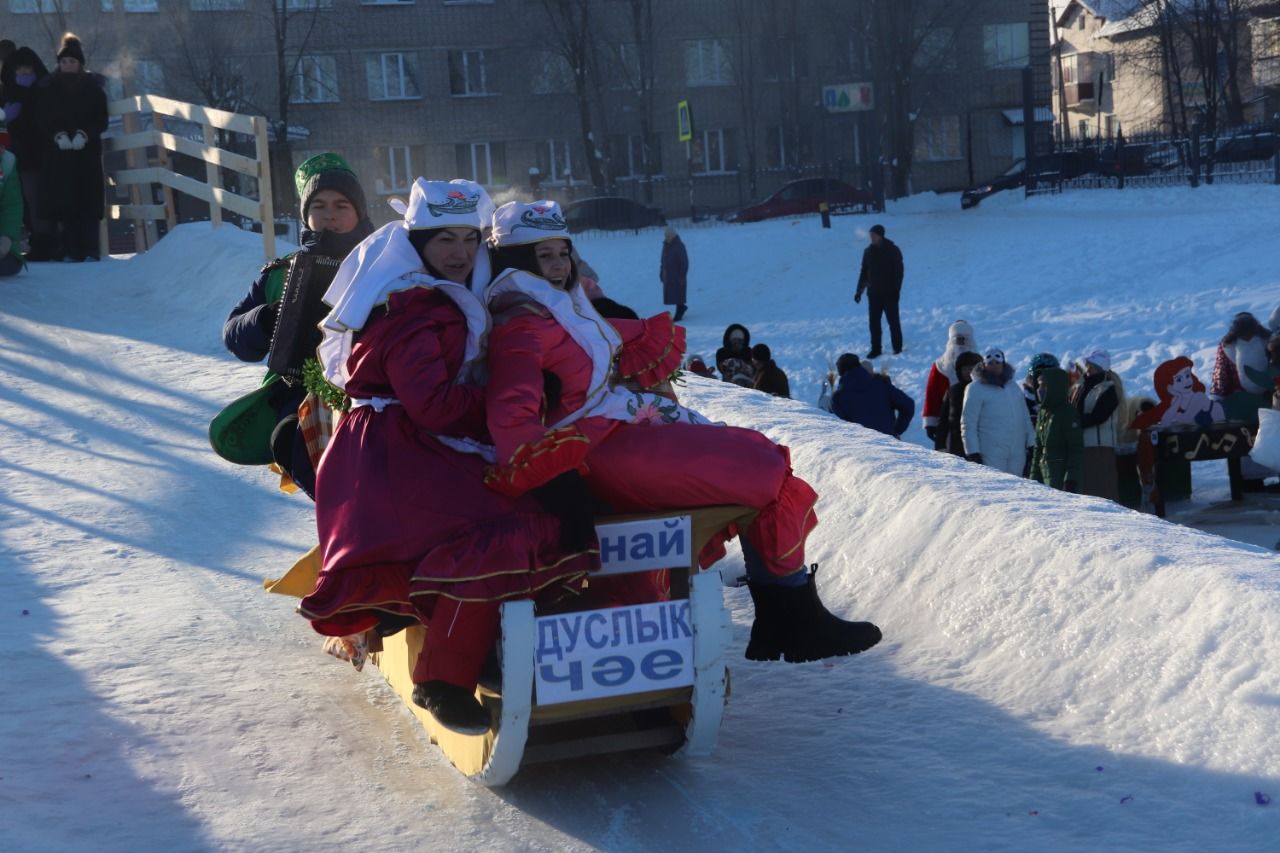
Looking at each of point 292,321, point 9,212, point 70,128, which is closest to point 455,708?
point 292,321

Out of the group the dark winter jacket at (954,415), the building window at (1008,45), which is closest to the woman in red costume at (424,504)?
the dark winter jacket at (954,415)

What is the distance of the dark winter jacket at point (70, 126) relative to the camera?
16719mm

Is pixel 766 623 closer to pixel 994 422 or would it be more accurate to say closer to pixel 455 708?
pixel 455 708

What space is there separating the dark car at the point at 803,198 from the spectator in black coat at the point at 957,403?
85.9 ft

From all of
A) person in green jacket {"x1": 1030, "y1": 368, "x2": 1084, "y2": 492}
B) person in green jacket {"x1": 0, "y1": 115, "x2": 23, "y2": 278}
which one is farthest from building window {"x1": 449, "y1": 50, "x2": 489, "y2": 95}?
person in green jacket {"x1": 1030, "y1": 368, "x2": 1084, "y2": 492}

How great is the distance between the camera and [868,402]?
1123 cm

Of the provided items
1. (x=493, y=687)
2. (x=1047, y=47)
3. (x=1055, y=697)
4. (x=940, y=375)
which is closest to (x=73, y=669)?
(x=493, y=687)

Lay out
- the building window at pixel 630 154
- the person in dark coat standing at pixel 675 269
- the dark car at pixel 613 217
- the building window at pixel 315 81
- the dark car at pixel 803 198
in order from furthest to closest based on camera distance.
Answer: the building window at pixel 630 154
the building window at pixel 315 81
the dark car at pixel 803 198
the dark car at pixel 613 217
the person in dark coat standing at pixel 675 269

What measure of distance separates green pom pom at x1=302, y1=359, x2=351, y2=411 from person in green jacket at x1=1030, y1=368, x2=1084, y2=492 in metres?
6.12

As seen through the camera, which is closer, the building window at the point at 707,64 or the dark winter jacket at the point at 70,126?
the dark winter jacket at the point at 70,126

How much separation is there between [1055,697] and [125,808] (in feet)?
9.05

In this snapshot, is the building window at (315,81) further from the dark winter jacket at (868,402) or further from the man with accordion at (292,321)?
the man with accordion at (292,321)

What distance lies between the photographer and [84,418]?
10375mm

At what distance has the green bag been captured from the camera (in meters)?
5.43
